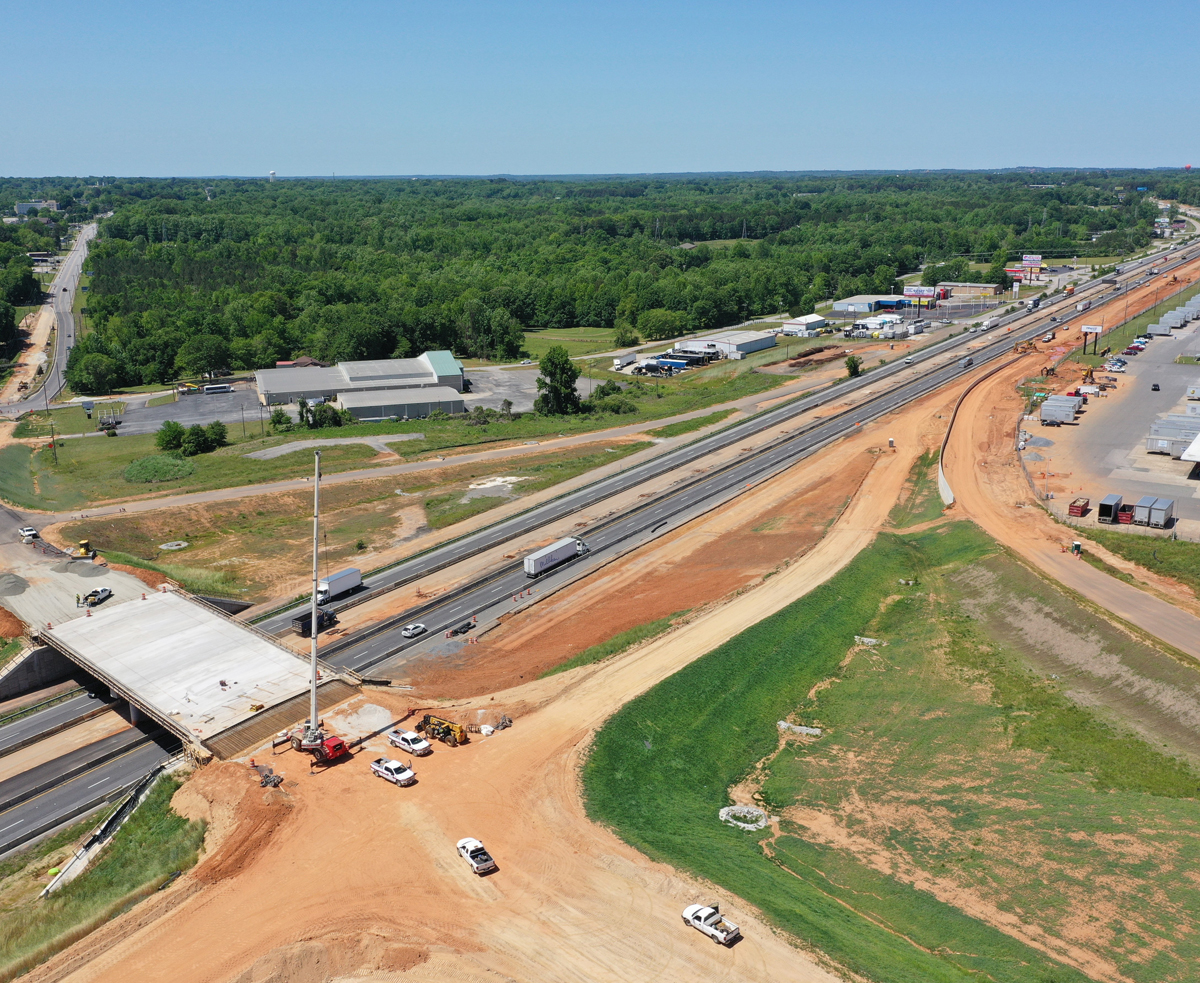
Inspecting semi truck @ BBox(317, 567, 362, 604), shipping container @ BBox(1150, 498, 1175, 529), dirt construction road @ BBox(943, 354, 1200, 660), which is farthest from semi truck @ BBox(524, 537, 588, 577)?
shipping container @ BBox(1150, 498, 1175, 529)

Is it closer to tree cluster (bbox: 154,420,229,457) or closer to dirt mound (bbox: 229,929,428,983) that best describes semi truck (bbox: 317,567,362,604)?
dirt mound (bbox: 229,929,428,983)

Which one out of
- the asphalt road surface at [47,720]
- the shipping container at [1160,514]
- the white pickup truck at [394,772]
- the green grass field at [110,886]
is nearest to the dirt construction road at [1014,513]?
the shipping container at [1160,514]

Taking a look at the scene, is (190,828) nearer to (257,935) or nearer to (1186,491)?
(257,935)

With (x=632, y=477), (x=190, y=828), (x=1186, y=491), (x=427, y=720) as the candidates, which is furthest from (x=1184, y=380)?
(x=190, y=828)

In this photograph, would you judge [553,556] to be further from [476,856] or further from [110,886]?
[110,886]

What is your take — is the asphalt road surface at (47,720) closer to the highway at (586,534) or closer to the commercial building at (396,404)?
the highway at (586,534)
